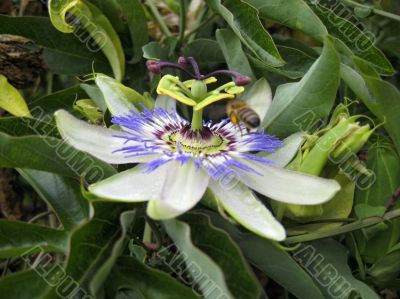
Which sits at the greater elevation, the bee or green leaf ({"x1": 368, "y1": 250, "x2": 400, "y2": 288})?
the bee

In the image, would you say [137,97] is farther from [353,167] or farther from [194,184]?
[353,167]

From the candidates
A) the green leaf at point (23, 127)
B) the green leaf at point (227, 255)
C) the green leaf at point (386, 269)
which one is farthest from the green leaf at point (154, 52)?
the green leaf at point (386, 269)

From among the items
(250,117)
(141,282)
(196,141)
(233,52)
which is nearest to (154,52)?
(233,52)

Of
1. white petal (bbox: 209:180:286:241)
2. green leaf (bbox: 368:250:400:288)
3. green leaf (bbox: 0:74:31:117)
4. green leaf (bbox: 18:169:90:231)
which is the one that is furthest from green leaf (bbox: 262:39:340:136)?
green leaf (bbox: 0:74:31:117)

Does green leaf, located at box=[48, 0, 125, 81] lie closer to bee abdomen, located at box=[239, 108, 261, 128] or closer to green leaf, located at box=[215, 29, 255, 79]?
green leaf, located at box=[215, 29, 255, 79]

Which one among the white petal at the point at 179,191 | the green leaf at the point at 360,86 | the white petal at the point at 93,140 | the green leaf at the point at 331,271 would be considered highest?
the green leaf at the point at 360,86

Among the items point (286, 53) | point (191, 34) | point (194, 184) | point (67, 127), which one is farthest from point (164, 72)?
point (194, 184)

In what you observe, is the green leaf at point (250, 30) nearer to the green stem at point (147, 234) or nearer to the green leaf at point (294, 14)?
the green leaf at point (294, 14)
